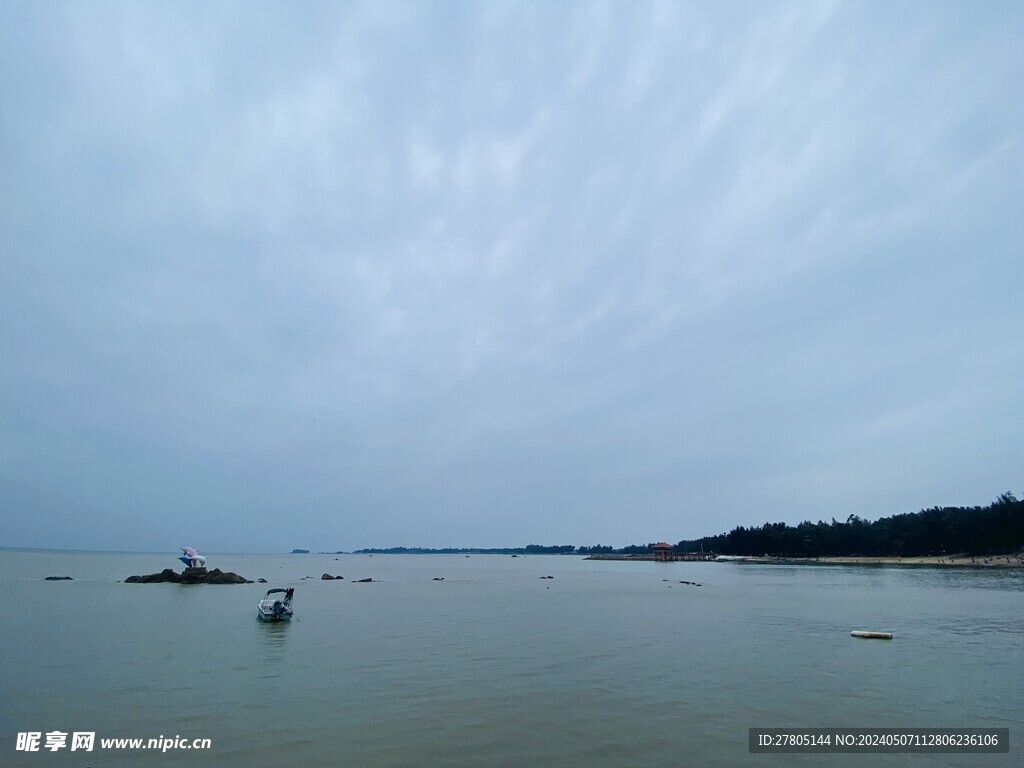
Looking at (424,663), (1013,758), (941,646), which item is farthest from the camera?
(941,646)

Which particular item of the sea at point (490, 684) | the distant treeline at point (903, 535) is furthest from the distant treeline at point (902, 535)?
the sea at point (490, 684)

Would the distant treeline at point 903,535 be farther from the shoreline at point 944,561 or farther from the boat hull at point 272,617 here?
the boat hull at point 272,617

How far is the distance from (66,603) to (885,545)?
504ft

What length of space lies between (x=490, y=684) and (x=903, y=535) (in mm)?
140847

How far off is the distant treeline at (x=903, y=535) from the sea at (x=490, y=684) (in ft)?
276

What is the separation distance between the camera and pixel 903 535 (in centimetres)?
12888

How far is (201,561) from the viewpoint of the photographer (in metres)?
74.4

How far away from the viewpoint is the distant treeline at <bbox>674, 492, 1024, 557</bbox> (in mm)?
106875

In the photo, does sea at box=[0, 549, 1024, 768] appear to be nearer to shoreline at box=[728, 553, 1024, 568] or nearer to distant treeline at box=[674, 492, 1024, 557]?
shoreline at box=[728, 553, 1024, 568]

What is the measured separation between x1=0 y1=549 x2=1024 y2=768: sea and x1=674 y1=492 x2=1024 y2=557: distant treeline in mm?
84237

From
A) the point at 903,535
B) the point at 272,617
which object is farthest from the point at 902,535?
the point at 272,617

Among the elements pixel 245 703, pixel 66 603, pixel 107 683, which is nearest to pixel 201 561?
pixel 66 603

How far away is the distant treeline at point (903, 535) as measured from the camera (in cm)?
10688

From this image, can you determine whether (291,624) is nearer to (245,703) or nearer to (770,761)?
(245,703)
